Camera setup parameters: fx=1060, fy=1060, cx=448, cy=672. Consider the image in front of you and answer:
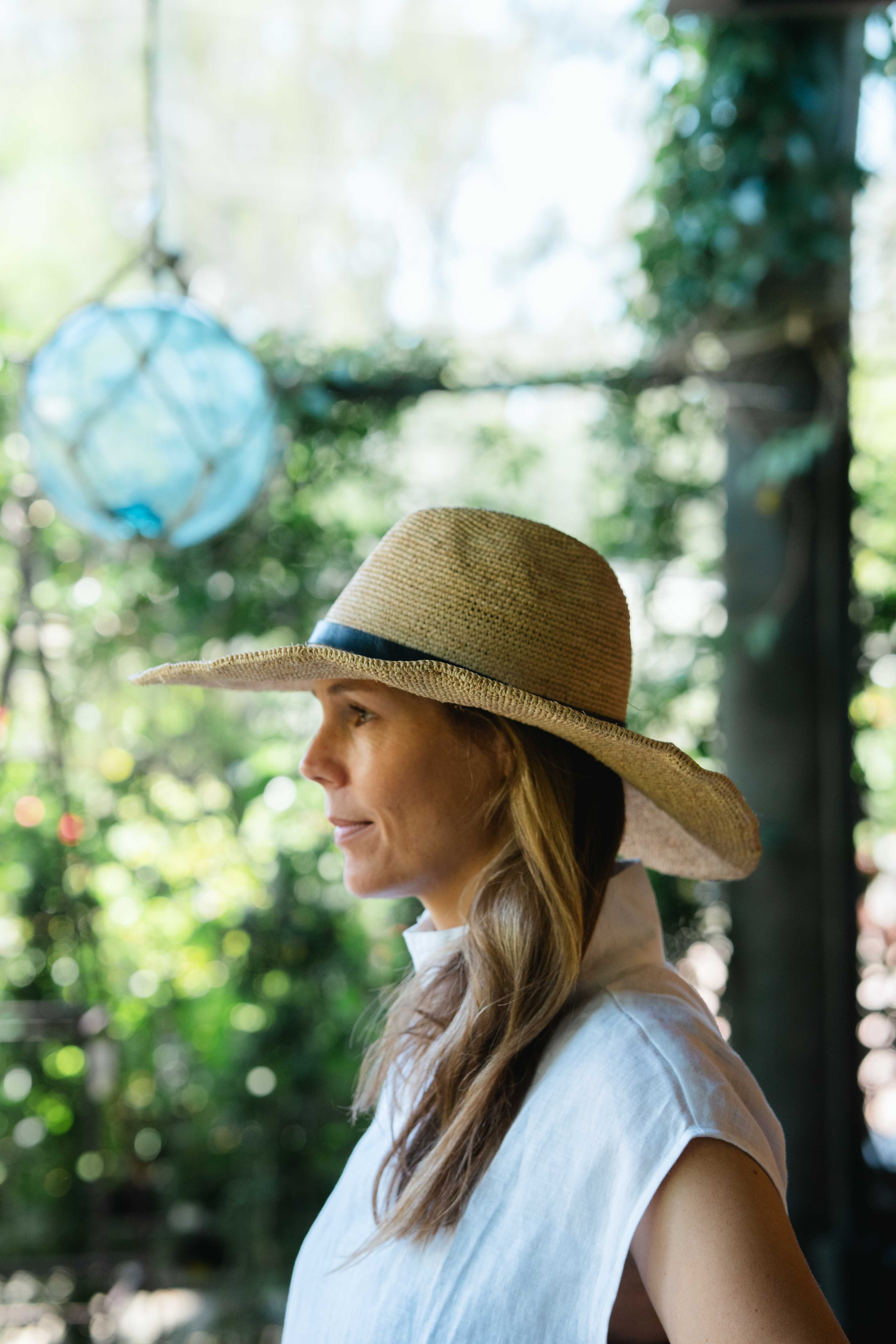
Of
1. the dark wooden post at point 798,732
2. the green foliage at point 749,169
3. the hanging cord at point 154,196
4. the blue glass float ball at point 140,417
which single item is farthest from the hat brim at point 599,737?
the green foliage at point 749,169

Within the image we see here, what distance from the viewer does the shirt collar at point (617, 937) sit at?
0.90m

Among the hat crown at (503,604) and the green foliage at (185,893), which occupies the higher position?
the hat crown at (503,604)

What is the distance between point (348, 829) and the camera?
3.20ft

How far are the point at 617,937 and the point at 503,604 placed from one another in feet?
1.00

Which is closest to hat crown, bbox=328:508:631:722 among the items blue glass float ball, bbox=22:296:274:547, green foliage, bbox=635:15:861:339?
blue glass float ball, bbox=22:296:274:547

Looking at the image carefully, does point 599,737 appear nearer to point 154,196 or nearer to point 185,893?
point 154,196

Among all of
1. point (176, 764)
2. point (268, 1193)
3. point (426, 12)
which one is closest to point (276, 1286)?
point (268, 1193)

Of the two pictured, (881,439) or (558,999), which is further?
(881,439)

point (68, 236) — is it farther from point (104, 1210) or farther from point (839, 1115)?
point (839, 1115)

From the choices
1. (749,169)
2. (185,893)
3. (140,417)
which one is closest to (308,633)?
(185,893)

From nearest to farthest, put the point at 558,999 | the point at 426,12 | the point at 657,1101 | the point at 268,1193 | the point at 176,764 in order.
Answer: the point at 657,1101, the point at 558,999, the point at 268,1193, the point at 176,764, the point at 426,12

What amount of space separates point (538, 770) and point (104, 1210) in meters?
2.12

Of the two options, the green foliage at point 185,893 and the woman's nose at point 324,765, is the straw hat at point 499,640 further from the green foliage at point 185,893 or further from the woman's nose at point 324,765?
the green foliage at point 185,893

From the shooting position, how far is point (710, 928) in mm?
2438
